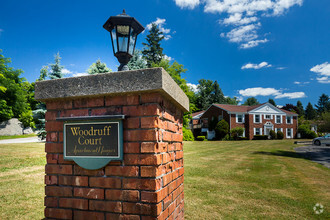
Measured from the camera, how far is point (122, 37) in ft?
11.5

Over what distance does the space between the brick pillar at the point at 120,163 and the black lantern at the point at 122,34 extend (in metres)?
1.54

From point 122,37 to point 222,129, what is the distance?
33.0 m

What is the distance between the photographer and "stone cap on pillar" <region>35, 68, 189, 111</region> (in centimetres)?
177

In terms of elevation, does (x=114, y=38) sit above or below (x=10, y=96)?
below

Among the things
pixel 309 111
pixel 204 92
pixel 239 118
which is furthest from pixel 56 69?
pixel 309 111

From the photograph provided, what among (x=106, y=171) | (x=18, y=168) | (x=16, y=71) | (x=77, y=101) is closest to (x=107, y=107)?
(x=77, y=101)

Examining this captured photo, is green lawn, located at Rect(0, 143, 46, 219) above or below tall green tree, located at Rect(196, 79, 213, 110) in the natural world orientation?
below

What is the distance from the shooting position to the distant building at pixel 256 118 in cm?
3613

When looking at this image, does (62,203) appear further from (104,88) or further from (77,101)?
(104,88)

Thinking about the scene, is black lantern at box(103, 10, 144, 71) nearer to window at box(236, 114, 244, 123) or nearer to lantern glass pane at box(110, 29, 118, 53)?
lantern glass pane at box(110, 29, 118, 53)

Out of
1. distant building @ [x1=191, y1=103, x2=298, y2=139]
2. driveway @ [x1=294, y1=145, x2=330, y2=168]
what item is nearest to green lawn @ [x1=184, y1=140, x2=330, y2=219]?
driveway @ [x1=294, y1=145, x2=330, y2=168]

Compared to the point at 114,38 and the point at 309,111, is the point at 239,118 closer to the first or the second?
the point at 114,38

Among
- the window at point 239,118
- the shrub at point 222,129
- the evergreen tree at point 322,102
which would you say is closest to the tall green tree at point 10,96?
the shrub at point 222,129

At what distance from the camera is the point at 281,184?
5.69 meters
